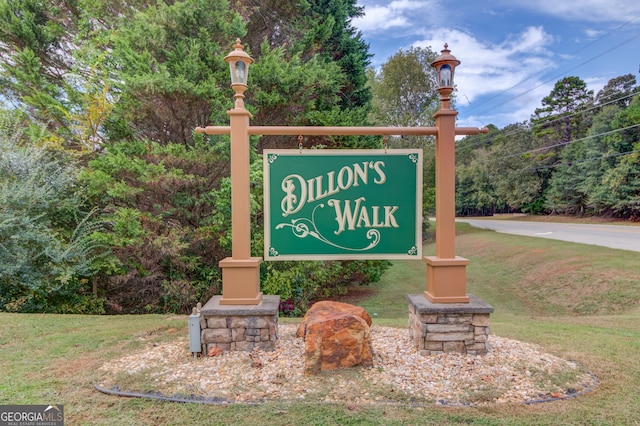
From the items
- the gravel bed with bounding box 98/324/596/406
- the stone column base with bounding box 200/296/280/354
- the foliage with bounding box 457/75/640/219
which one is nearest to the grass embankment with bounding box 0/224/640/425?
the gravel bed with bounding box 98/324/596/406

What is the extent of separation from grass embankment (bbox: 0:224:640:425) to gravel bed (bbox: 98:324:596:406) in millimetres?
129

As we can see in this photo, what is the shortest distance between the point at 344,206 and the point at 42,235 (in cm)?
525

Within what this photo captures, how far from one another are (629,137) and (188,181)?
79.3 ft

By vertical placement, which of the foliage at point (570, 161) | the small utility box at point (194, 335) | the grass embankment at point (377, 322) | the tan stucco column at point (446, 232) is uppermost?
the foliage at point (570, 161)

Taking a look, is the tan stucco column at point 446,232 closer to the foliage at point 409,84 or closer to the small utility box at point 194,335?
the small utility box at point 194,335

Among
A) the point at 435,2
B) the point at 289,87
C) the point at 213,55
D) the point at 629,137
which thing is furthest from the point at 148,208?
the point at 629,137

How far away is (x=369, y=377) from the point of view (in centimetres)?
267

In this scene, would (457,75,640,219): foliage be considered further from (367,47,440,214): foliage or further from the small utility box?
the small utility box

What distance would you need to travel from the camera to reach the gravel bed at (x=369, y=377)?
2406 mm

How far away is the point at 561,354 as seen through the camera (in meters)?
3.21

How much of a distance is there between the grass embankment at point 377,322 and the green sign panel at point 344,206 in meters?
1.41

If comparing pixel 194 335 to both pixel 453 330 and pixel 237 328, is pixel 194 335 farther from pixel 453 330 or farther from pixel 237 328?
pixel 453 330

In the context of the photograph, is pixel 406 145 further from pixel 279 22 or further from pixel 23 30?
pixel 23 30

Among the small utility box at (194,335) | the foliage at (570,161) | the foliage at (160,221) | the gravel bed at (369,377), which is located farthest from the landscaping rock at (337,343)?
the foliage at (570,161)
